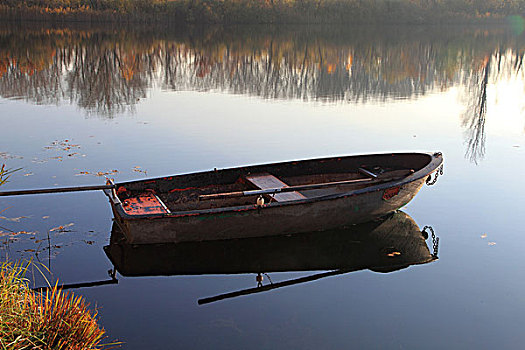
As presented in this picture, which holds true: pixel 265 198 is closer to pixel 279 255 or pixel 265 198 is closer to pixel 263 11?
pixel 279 255

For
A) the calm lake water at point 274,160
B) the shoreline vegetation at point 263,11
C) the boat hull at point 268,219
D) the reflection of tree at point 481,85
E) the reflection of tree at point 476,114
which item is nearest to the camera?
the calm lake water at point 274,160

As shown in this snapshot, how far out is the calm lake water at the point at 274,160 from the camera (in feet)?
20.8

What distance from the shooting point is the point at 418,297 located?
691cm

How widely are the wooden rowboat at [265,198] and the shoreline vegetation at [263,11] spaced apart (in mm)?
35603

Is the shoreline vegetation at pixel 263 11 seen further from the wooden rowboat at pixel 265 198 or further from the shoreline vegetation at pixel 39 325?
the shoreline vegetation at pixel 39 325

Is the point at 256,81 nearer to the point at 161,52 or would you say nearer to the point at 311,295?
the point at 161,52

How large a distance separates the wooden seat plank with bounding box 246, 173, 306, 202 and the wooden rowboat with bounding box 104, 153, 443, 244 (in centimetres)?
1

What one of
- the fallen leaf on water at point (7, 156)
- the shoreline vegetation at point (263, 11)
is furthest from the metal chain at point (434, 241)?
the shoreline vegetation at point (263, 11)

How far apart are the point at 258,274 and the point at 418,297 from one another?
1.91 m

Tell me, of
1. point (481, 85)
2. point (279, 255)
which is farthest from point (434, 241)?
point (481, 85)

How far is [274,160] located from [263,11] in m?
35.7

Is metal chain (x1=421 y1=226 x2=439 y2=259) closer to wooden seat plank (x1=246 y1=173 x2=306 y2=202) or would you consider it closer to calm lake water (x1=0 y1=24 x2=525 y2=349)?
calm lake water (x1=0 y1=24 x2=525 y2=349)

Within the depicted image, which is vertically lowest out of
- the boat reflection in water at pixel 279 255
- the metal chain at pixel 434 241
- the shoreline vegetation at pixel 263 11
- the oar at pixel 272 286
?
the oar at pixel 272 286

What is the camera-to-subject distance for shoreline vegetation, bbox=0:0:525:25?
4162 centimetres
